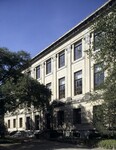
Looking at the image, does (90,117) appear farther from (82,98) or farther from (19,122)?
(19,122)

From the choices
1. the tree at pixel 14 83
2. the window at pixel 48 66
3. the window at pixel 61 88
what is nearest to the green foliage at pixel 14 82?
the tree at pixel 14 83

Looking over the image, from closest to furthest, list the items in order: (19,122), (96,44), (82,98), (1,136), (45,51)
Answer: (96,44) → (82,98) → (1,136) → (45,51) → (19,122)

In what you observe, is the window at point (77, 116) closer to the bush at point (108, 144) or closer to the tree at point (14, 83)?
the tree at point (14, 83)

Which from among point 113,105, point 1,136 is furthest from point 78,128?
point 113,105

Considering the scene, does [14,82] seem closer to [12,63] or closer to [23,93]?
[23,93]

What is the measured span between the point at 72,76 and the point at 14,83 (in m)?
8.85

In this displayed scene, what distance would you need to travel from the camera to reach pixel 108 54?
932 inches

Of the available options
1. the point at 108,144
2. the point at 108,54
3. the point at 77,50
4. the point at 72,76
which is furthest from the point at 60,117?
the point at 108,54

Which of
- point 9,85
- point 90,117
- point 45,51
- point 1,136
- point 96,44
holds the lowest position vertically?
point 1,136

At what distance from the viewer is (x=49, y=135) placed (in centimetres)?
4478

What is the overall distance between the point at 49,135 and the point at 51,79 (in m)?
11.6

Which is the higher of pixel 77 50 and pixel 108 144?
pixel 77 50

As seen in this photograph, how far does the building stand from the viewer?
4134cm

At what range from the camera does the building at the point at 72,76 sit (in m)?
41.3
